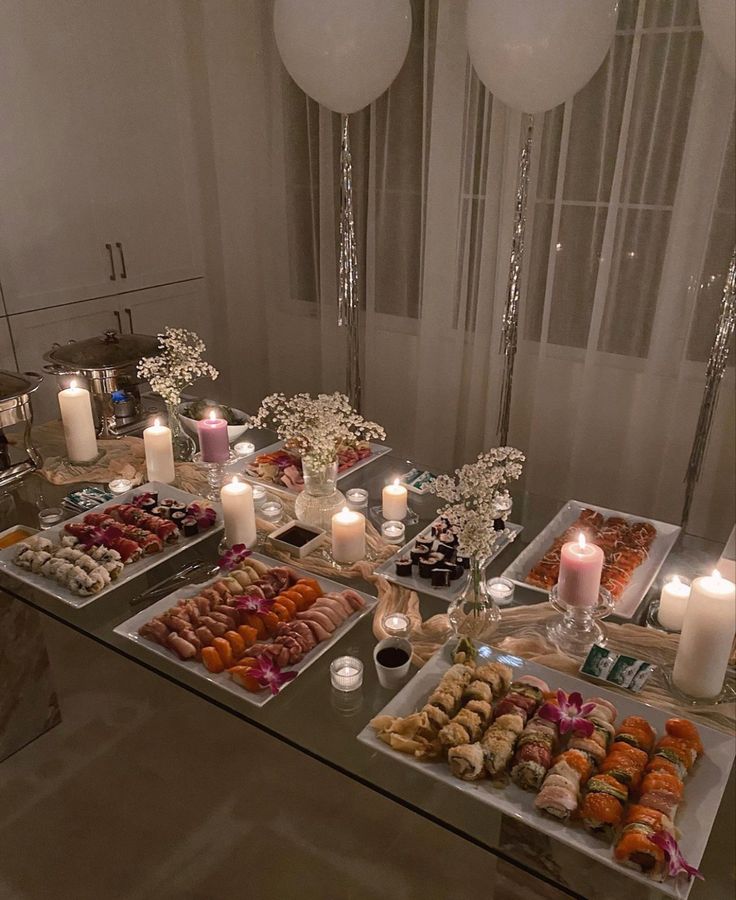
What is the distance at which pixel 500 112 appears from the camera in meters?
2.41

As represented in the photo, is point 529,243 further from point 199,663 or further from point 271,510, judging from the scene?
point 199,663

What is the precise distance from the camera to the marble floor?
5.48ft

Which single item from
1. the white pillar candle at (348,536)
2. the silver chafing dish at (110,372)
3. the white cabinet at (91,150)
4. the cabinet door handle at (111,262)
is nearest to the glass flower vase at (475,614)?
the white pillar candle at (348,536)

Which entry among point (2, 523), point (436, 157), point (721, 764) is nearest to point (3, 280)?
point (2, 523)

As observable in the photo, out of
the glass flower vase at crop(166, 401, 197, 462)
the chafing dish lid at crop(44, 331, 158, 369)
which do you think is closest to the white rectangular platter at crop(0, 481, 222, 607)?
the glass flower vase at crop(166, 401, 197, 462)

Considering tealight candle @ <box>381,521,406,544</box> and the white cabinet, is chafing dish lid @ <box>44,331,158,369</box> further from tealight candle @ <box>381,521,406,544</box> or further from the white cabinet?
tealight candle @ <box>381,521,406,544</box>

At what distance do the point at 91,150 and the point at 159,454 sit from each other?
1.55 m

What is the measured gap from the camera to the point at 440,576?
1438 millimetres

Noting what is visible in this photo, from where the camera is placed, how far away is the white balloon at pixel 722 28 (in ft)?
5.13

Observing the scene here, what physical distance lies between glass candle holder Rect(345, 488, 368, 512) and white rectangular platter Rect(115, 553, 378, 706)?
0.27 metres

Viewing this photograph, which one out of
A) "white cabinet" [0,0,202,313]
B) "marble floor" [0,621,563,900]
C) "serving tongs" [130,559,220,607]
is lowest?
"marble floor" [0,621,563,900]

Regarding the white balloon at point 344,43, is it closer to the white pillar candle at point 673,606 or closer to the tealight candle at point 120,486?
the tealight candle at point 120,486

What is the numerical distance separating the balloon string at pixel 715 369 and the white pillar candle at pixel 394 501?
33.9 inches

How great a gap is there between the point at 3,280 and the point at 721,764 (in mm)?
2595
